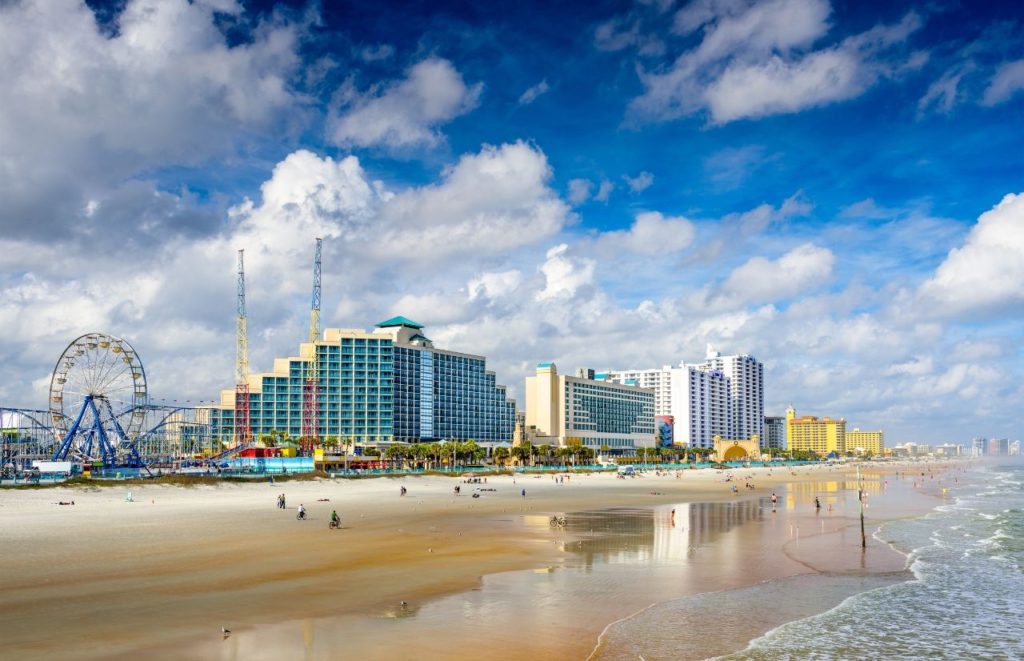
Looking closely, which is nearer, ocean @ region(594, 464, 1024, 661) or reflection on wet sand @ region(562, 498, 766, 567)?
ocean @ region(594, 464, 1024, 661)

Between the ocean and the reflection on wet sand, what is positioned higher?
the ocean

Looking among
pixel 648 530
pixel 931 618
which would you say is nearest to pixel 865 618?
pixel 931 618

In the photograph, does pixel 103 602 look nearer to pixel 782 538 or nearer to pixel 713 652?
pixel 713 652

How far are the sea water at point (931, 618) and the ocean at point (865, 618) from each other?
35 mm

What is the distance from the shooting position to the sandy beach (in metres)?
21.7

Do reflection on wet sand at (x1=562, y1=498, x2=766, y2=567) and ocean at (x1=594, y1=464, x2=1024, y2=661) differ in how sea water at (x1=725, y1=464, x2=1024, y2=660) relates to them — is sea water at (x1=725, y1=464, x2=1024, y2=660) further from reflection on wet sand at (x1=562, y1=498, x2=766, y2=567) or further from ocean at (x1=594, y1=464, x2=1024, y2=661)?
reflection on wet sand at (x1=562, y1=498, x2=766, y2=567)

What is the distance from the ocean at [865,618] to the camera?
71.7ft

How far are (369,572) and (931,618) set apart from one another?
2138cm

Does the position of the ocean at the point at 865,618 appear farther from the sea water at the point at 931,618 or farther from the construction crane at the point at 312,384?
the construction crane at the point at 312,384

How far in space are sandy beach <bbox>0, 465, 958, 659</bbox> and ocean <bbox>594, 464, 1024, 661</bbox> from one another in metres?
0.87

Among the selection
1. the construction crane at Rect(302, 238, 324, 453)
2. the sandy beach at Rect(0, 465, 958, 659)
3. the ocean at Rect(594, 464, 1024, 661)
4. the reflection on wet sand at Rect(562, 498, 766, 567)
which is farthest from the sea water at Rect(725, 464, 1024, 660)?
the construction crane at Rect(302, 238, 324, 453)

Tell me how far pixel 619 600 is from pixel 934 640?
9880 mm

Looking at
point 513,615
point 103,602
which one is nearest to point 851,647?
point 513,615

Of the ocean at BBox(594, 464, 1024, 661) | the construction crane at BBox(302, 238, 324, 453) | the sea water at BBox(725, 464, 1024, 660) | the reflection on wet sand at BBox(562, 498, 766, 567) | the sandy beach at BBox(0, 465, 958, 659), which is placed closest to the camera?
the sandy beach at BBox(0, 465, 958, 659)
